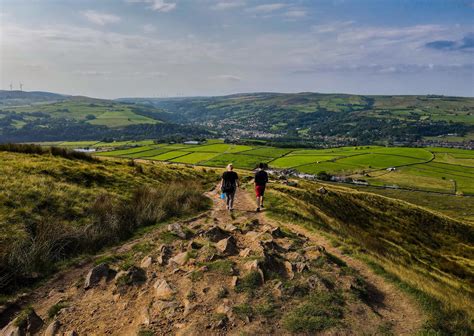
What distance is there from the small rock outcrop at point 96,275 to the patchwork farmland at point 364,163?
101083 mm

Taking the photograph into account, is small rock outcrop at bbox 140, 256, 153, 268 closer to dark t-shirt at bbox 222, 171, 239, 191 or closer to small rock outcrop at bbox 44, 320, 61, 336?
small rock outcrop at bbox 44, 320, 61, 336

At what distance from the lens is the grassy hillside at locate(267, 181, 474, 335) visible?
18.7 meters

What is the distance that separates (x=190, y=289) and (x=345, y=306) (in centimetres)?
464

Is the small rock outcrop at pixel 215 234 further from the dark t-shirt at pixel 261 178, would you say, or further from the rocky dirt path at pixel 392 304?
the dark t-shirt at pixel 261 178

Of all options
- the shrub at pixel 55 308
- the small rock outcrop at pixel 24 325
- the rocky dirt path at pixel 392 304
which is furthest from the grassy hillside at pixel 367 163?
the small rock outcrop at pixel 24 325

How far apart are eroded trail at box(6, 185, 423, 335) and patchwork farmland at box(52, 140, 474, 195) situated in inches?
3934

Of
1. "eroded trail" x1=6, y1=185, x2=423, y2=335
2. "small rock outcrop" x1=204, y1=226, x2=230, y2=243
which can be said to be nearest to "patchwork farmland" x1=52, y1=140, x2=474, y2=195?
"small rock outcrop" x1=204, y1=226, x2=230, y2=243

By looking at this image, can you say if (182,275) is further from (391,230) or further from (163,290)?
Result: (391,230)

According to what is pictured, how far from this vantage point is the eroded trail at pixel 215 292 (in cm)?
816

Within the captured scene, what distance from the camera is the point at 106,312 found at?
8.71m

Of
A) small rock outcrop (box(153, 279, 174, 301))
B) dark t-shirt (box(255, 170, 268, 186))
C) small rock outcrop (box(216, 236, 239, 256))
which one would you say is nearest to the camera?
small rock outcrop (box(153, 279, 174, 301))

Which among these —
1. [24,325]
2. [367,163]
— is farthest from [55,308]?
[367,163]

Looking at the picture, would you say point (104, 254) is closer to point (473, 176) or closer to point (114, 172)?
point (114, 172)

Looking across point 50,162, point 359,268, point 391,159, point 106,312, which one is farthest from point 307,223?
point 391,159
